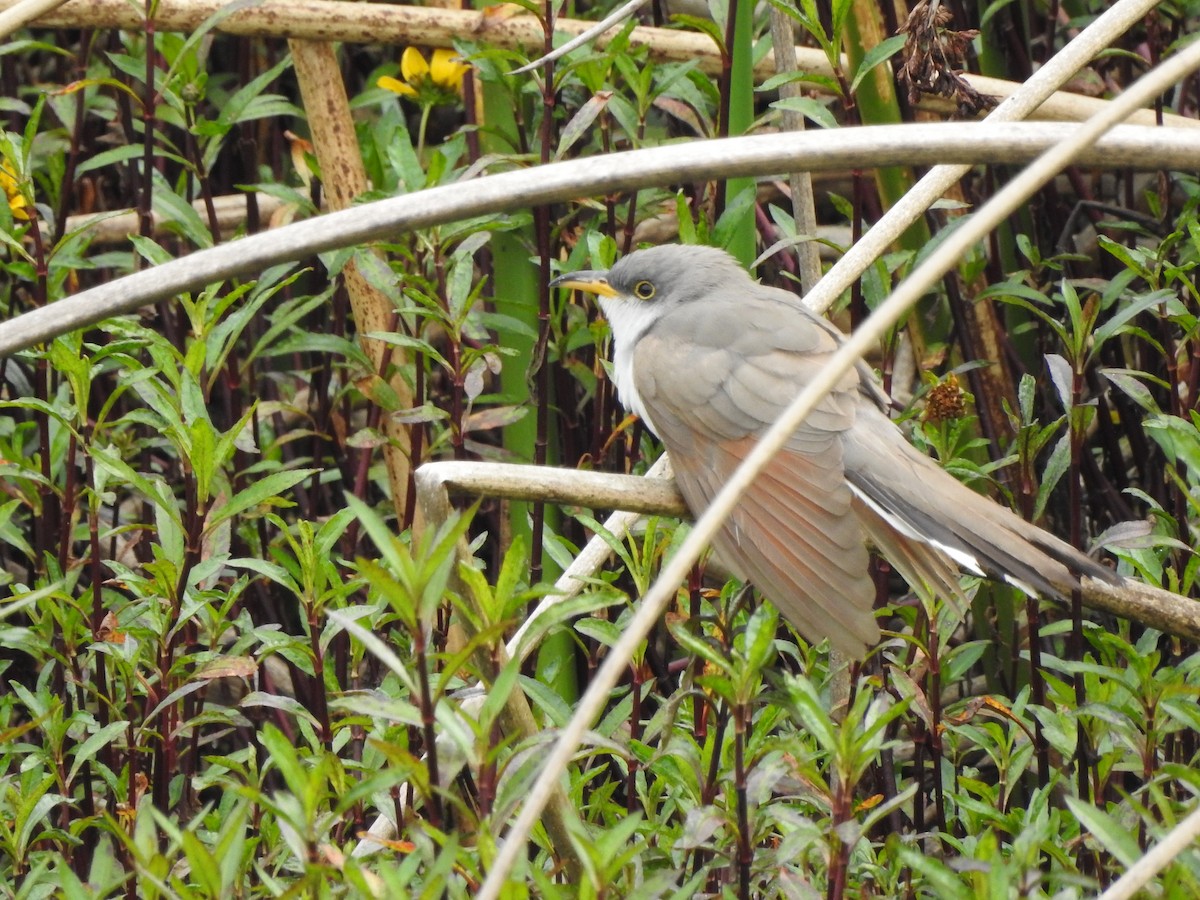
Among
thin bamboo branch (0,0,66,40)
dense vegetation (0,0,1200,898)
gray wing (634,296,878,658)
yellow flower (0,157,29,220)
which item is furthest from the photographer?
yellow flower (0,157,29,220)

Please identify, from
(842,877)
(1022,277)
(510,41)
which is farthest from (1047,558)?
(510,41)

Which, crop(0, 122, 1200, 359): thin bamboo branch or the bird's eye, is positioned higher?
crop(0, 122, 1200, 359): thin bamboo branch

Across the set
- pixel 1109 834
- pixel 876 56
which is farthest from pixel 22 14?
pixel 1109 834

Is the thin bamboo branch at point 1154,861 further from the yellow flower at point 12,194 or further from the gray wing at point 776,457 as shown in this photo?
the yellow flower at point 12,194

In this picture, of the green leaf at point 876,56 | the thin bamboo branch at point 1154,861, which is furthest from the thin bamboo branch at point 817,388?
the green leaf at point 876,56

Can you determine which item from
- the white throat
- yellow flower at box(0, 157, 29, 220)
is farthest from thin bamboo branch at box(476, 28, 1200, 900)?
yellow flower at box(0, 157, 29, 220)

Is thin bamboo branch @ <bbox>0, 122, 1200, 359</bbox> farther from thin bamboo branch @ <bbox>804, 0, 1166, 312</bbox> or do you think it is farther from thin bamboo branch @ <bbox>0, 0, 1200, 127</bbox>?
thin bamboo branch @ <bbox>0, 0, 1200, 127</bbox>

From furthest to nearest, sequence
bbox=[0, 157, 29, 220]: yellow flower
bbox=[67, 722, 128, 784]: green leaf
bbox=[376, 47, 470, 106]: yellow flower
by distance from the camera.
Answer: bbox=[376, 47, 470, 106]: yellow flower → bbox=[0, 157, 29, 220]: yellow flower → bbox=[67, 722, 128, 784]: green leaf

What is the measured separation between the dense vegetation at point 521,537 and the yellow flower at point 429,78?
0.06 ft

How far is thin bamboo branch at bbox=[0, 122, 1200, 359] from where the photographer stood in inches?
77.5

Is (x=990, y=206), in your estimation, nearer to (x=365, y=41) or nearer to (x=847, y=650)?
(x=847, y=650)

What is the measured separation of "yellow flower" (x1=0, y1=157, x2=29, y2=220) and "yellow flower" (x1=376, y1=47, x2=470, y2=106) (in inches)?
37.3

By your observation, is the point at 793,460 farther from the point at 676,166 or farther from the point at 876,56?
the point at 676,166

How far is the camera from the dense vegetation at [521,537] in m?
1.96
